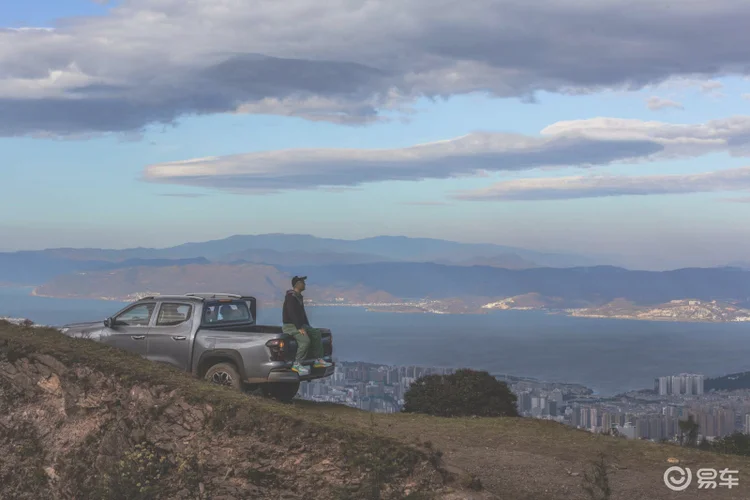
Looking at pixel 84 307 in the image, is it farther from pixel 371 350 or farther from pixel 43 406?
pixel 43 406

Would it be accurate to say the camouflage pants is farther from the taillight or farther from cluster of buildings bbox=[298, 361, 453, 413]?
cluster of buildings bbox=[298, 361, 453, 413]

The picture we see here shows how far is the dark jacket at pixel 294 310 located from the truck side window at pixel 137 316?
2.90 metres

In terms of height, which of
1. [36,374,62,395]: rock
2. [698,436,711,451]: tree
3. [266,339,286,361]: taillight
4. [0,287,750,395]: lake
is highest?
[266,339,286,361]: taillight

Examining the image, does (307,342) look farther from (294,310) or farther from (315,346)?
(294,310)

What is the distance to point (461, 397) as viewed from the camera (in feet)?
66.9

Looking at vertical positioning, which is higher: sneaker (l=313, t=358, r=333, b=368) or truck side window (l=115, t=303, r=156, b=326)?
truck side window (l=115, t=303, r=156, b=326)

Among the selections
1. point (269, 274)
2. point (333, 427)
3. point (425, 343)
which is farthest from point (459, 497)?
point (269, 274)

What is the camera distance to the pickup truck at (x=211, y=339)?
16.5 meters

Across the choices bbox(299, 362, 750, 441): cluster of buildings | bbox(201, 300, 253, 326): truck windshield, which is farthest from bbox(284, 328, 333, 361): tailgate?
bbox(299, 362, 750, 441): cluster of buildings

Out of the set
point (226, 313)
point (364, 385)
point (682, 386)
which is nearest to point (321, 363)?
point (226, 313)

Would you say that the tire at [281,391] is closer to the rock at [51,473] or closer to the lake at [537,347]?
the rock at [51,473]

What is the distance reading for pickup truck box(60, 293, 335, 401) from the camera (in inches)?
651

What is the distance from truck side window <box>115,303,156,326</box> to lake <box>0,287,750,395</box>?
255 ft

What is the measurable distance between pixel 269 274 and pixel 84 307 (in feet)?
128
